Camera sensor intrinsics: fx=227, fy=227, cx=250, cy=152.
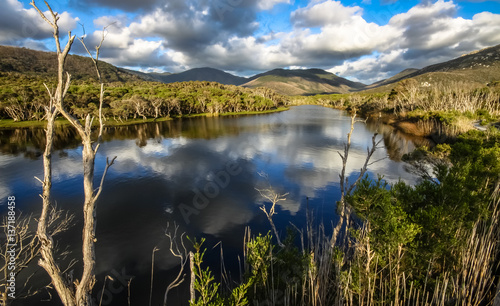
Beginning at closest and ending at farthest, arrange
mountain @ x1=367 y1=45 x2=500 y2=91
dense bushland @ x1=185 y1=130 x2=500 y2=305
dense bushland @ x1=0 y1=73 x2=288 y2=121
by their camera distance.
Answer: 1. dense bushland @ x1=185 y1=130 x2=500 y2=305
2. dense bushland @ x1=0 y1=73 x2=288 y2=121
3. mountain @ x1=367 y1=45 x2=500 y2=91

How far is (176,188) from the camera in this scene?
2931 centimetres

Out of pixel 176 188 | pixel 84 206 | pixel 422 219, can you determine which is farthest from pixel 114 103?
pixel 422 219

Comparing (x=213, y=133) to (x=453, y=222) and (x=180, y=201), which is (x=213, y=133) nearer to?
(x=180, y=201)

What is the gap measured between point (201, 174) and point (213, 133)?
3452cm

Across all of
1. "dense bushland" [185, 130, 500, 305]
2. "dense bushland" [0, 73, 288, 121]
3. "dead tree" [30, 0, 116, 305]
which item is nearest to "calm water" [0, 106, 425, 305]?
"dead tree" [30, 0, 116, 305]

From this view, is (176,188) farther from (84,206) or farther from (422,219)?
(422,219)

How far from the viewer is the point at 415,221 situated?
763cm

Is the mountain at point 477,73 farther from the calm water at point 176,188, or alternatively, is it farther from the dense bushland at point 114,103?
the calm water at point 176,188

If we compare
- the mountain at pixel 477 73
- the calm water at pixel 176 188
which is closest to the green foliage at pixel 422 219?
the calm water at pixel 176 188

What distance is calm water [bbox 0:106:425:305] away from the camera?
17089 millimetres

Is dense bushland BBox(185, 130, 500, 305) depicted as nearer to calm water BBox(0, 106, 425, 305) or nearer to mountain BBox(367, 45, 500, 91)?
calm water BBox(0, 106, 425, 305)

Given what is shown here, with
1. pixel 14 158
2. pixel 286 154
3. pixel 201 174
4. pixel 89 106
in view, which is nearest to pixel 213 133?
pixel 286 154

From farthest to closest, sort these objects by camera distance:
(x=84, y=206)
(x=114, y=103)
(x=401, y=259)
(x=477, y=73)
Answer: (x=477, y=73) < (x=114, y=103) < (x=401, y=259) < (x=84, y=206)

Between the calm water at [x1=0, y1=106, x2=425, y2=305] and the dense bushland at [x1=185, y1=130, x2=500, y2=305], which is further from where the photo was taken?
the calm water at [x1=0, y1=106, x2=425, y2=305]
